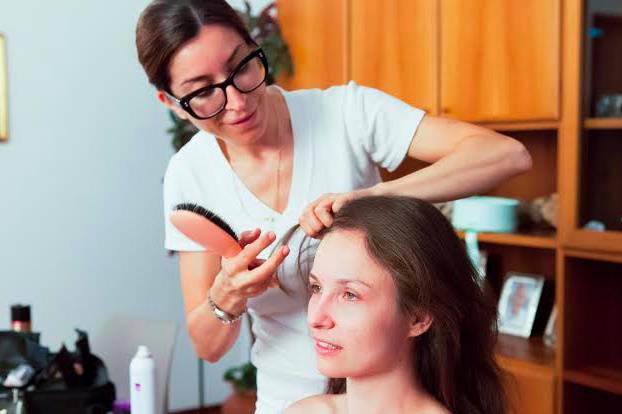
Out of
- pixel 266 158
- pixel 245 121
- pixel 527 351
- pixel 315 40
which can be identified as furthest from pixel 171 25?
pixel 315 40

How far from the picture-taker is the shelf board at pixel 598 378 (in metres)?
2.48

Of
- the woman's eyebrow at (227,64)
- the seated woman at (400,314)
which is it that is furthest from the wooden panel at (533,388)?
the woman's eyebrow at (227,64)

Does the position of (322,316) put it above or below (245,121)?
below

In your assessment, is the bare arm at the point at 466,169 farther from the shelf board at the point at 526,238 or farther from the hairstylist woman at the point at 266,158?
the shelf board at the point at 526,238

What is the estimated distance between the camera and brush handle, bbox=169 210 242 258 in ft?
4.04

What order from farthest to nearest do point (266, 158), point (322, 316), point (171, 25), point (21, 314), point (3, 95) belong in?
point (3, 95), point (21, 314), point (266, 158), point (171, 25), point (322, 316)

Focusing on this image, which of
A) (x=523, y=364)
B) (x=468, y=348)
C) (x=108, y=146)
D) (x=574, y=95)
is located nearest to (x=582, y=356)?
(x=523, y=364)

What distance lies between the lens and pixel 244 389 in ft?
12.6

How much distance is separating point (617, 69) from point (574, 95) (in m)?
0.15

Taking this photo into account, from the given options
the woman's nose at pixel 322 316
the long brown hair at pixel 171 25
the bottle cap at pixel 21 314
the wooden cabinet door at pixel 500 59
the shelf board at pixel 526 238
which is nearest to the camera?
the woman's nose at pixel 322 316

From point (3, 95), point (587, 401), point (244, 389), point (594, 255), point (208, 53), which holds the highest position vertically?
point (3, 95)

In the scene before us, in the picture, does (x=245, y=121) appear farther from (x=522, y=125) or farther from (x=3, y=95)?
(x=3, y=95)

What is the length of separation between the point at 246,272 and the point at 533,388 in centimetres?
166

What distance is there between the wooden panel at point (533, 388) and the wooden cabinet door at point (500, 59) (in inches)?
30.9
